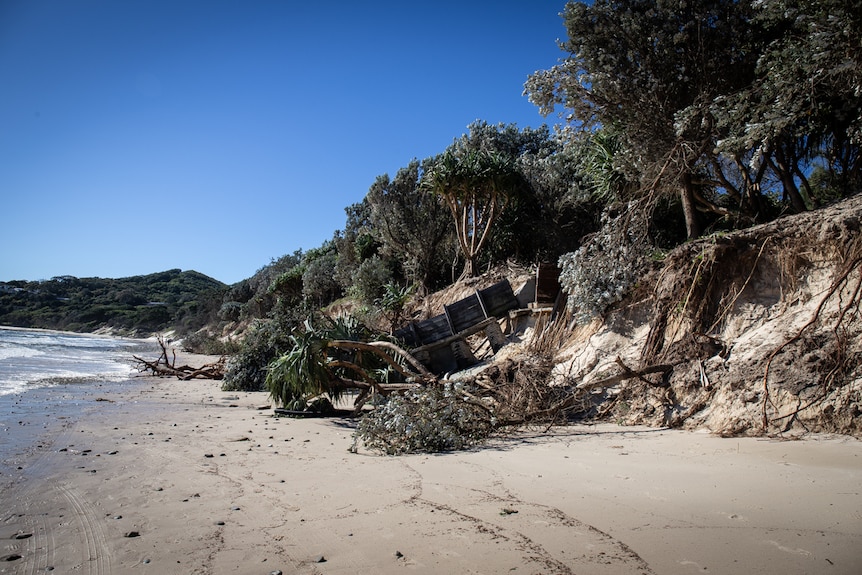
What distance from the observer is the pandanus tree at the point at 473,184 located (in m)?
16.2

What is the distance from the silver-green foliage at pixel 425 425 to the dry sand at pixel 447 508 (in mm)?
317

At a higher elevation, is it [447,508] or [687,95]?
[687,95]

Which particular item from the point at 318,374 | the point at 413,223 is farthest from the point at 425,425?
the point at 413,223

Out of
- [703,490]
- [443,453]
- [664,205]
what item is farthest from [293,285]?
[703,490]

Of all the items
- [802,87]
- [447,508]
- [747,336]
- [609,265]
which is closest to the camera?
[447,508]

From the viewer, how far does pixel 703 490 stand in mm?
3463

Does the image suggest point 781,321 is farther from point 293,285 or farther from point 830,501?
point 293,285

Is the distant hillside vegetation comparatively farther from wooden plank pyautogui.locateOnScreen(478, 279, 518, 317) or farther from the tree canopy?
the tree canopy

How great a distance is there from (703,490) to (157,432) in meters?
6.27

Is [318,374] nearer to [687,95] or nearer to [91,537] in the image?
[91,537]

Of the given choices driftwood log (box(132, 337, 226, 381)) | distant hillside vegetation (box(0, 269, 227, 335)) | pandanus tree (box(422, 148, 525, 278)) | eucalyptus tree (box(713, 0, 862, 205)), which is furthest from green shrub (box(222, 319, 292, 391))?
distant hillside vegetation (box(0, 269, 227, 335))

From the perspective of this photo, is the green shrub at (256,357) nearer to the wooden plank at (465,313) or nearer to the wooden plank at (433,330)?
the wooden plank at (433,330)

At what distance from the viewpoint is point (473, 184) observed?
16281 millimetres

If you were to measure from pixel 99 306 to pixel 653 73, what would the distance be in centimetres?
7411
